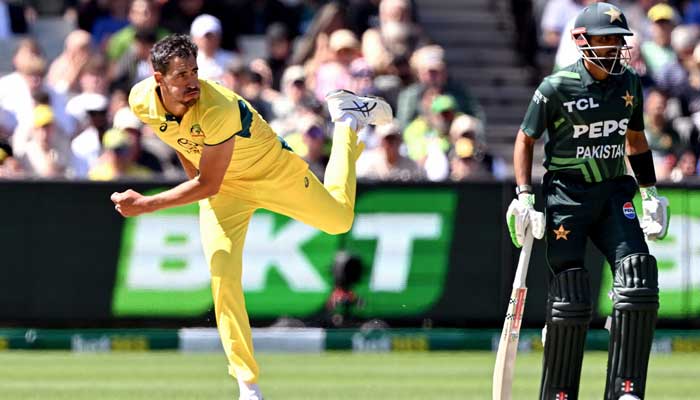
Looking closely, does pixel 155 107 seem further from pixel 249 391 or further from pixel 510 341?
pixel 510 341

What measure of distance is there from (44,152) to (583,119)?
738cm

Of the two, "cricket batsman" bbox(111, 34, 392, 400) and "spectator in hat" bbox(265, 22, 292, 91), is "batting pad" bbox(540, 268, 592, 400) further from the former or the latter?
"spectator in hat" bbox(265, 22, 292, 91)

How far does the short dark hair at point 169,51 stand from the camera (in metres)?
7.91

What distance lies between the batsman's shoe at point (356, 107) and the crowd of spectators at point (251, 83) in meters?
3.36

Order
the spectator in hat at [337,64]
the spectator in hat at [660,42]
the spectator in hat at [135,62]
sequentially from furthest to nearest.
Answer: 1. the spectator in hat at [660,42]
2. the spectator in hat at [135,62]
3. the spectator in hat at [337,64]

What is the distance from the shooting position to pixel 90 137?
47.4 feet

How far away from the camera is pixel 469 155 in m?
13.9

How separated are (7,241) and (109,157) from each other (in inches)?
51.0

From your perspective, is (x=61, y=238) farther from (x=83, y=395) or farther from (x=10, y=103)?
(x=83, y=395)

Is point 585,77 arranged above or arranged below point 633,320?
above

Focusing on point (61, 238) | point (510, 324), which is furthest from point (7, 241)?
point (510, 324)

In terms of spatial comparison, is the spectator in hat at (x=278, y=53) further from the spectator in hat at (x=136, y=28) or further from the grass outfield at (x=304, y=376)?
the grass outfield at (x=304, y=376)

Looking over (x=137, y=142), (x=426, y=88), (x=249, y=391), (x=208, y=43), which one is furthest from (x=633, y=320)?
(x=208, y=43)

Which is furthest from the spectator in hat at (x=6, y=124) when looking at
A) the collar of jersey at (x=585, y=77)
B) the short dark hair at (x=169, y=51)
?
the collar of jersey at (x=585, y=77)
